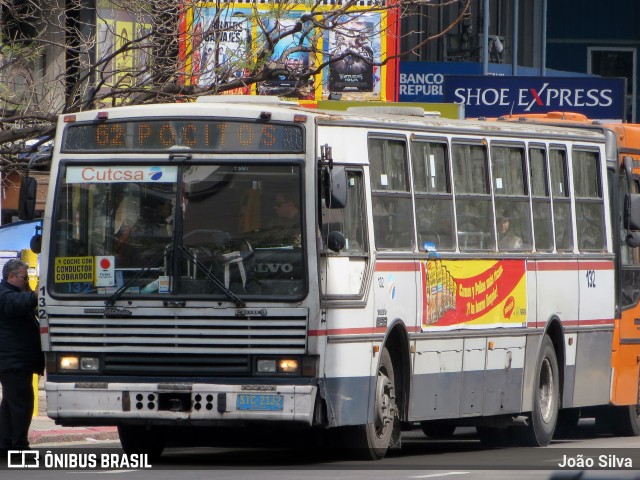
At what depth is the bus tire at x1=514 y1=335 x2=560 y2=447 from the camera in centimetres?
1695

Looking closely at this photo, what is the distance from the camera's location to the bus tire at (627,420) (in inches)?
746

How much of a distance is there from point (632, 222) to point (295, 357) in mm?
6885

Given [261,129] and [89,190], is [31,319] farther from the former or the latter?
[261,129]

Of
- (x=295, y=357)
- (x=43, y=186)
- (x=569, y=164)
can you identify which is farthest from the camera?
(x=43, y=186)

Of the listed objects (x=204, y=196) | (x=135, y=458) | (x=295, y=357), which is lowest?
(x=135, y=458)

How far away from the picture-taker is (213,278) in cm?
1312

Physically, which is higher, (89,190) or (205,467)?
(89,190)

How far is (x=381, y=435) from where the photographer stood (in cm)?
1411

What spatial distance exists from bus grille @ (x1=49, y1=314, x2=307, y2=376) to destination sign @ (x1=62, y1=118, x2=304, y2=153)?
1398 millimetres

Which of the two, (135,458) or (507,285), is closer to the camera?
(135,458)

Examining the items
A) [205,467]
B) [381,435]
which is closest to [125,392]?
[205,467]

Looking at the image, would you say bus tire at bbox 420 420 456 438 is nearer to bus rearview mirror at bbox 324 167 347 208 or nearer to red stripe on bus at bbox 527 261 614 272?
red stripe on bus at bbox 527 261 614 272

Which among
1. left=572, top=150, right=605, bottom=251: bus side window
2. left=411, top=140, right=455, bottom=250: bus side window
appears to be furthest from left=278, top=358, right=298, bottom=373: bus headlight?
left=572, top=150, right=605, bottom=251: bus side window

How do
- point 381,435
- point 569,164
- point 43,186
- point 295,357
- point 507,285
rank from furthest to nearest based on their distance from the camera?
point 43,186 < point 569,164 < point 507,285 < point 381,435 < point 295,357
